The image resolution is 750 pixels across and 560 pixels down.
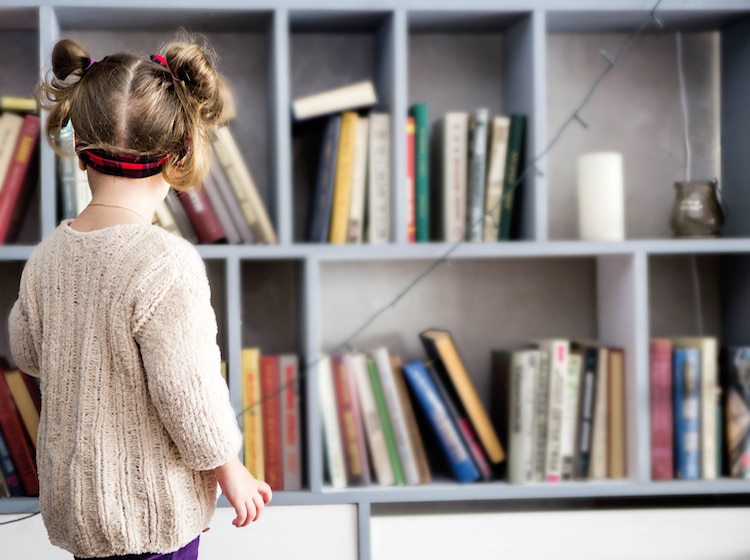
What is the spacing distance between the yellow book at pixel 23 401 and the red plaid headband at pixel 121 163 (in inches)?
25.3

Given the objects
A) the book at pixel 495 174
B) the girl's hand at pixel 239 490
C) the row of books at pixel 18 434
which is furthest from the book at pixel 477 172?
the row of books at pixel 18 434

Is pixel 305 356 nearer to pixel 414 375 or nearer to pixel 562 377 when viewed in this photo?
pixel 414 375

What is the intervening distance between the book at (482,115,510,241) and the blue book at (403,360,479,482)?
11.5 inches

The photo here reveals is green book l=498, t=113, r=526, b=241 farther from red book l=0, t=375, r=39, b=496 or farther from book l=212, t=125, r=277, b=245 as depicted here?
red book l=0, t=375, r=39, b=496

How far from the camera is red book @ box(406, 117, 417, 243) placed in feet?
5.03

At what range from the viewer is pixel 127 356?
92 cm

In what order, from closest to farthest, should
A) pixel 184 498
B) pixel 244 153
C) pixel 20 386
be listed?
pixel 184 498 → pixel 20 386 → pixel 244 153

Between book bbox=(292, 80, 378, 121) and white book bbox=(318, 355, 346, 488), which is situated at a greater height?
book bbox=(292, 80, 378, 121)

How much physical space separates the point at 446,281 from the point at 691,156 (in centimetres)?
61

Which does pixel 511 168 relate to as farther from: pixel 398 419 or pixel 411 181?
pixel 398 419

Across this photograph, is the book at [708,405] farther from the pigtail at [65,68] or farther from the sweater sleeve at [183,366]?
the pigtail at [65,68]

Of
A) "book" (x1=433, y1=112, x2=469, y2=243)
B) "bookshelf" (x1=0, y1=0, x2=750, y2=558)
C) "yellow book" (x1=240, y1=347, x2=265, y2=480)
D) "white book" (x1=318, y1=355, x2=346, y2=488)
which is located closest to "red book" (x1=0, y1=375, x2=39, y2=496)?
"bookshelf" (x1=0, y1=0, x2=750, y2=558)

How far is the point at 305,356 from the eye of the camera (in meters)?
1.48

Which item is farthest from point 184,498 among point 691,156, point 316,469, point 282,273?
point 691,156
